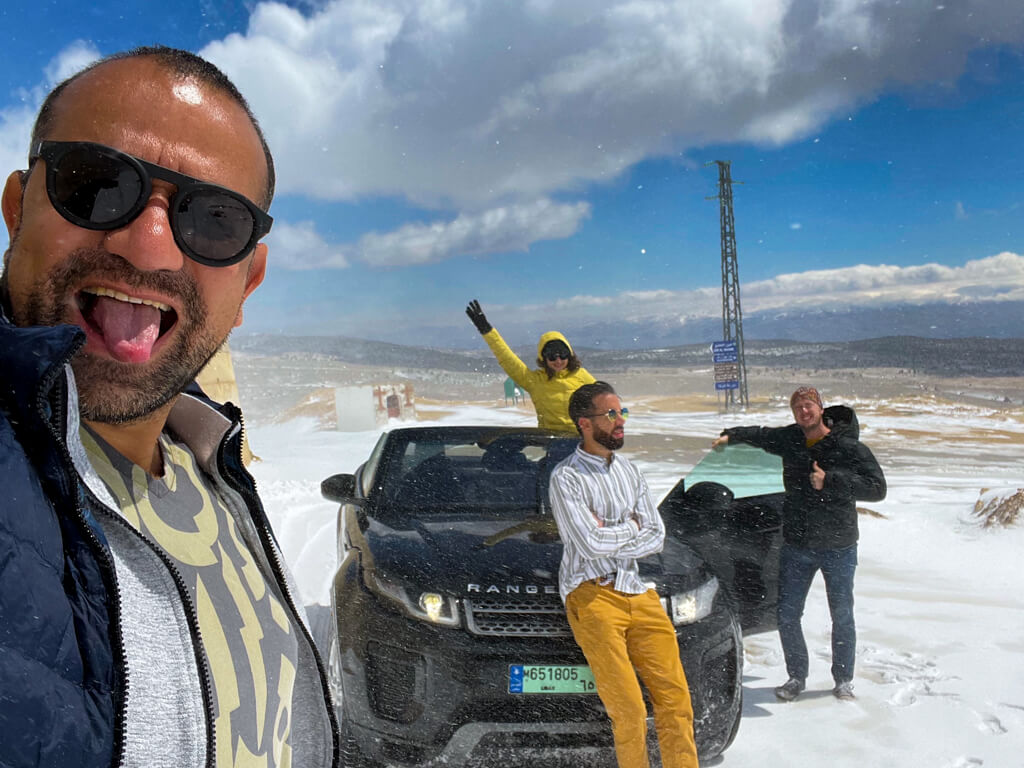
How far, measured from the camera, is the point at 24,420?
59 centimetres

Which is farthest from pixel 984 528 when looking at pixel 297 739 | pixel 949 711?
pixel 297 739

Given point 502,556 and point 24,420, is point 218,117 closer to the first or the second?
point 24,420

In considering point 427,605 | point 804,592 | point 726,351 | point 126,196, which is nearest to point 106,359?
point 126,196

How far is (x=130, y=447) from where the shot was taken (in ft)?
3.15

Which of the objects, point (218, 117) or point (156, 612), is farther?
point (218, 117)

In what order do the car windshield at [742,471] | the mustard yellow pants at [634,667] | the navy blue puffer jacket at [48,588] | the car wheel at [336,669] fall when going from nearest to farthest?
the navy blue puffer jacket at [48,588]
the mustard yellow pants at [634,667]
the car wheel at [336,669]
the car windshield at [742,471]

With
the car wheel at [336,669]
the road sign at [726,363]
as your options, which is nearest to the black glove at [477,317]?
the car wheel at [336,669]

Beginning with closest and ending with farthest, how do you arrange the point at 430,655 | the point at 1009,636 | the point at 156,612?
the point at 156,612
the point at 430,655
the point at 1009,636

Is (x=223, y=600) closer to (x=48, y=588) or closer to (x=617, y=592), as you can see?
(x=48, y=588)

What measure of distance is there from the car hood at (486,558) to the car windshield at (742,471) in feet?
2.97

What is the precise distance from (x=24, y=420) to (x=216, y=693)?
420 mm

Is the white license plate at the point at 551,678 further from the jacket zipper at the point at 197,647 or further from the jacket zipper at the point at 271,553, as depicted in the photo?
the jacket zipper at the point at 197,647

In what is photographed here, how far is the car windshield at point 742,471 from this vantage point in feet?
13.7

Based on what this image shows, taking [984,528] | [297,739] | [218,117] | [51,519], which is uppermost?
[218,117]
